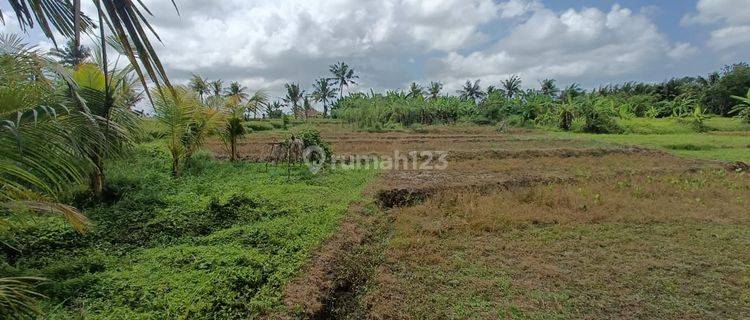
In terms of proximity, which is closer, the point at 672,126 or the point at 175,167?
the point at 175,167

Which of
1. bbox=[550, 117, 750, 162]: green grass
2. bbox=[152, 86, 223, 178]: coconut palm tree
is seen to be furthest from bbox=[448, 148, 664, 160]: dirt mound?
bbox=[152, 86, 223, 178]: coconut palm tree

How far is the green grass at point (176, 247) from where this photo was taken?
310 centimetres

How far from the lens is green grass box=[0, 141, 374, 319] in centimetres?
310

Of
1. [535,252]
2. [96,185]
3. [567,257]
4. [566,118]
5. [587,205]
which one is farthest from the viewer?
[566,118]

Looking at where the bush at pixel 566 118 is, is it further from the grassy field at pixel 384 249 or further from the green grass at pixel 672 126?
the grassy field at pixel 384 249

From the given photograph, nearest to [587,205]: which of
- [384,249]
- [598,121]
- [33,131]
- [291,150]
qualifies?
[384,249]

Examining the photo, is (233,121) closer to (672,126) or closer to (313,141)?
(313,141)

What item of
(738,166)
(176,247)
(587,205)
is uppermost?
(176,247)

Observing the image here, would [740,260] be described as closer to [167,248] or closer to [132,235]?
[167,248]

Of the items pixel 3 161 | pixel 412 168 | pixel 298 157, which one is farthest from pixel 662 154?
pixel 3 161

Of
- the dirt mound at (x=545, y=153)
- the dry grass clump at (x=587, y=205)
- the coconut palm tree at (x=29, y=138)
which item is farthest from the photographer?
the dirt mound at (x=545, y=153)

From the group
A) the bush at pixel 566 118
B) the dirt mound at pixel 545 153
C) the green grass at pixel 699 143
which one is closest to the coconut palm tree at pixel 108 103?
the dirt mound at pixel 545 153

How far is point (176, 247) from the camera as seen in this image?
4.20 metres

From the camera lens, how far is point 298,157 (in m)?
10.1
